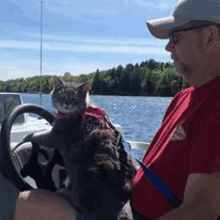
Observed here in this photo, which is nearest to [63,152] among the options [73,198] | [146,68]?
[73,198]

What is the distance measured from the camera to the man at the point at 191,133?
126 centimetres

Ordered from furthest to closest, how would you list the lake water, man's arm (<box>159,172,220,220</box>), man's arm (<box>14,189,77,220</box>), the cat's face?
1. the lake water
2. the cat's face
3. man's arm (<box>14,189,77,220</box>)
4. man's arm (<box>159,172,220,220</box>)

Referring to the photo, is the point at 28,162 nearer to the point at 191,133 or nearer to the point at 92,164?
the point at 92,164

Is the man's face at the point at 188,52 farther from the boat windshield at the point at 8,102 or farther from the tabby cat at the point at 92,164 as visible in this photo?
the boat windshield at the point at 8,102

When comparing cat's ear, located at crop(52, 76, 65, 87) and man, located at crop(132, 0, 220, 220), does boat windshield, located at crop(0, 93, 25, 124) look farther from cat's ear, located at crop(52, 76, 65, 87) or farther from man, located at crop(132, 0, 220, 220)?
man, located at crop(132, 0, 220, 220)

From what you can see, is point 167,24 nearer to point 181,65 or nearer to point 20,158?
point 181,65

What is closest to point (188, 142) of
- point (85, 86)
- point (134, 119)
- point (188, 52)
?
point (188, 52)

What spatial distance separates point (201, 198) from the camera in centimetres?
125

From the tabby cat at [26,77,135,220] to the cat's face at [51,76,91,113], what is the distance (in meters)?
0.42

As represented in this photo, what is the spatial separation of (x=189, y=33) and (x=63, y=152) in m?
1.09

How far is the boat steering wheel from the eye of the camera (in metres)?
1.72

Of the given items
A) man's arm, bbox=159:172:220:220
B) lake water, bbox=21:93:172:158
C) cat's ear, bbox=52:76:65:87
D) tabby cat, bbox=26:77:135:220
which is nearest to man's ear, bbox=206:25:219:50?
man's arm, bbox=159:172:220:220

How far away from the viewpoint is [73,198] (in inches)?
69.9

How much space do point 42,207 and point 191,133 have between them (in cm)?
81
